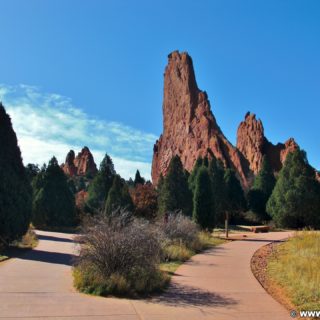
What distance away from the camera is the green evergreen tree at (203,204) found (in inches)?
1077

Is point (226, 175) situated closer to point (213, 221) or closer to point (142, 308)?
point (213, 221)

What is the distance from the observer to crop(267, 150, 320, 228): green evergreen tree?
36.1 m

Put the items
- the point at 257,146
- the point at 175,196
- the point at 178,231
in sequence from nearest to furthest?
the point at 178,231
the point at 175,196
the point at 257,146

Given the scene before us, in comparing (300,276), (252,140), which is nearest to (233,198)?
(300,276)

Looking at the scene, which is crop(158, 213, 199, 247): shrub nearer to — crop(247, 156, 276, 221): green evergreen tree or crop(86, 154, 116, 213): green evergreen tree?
crop(86, 154, 116, 213): green evergreen tree

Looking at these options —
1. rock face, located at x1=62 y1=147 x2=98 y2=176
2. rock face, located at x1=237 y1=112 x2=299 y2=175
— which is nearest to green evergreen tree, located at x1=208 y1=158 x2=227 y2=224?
rock face, located at x1=237 y1=112 x2=299 y2=175

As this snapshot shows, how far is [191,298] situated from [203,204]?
18.5 metres

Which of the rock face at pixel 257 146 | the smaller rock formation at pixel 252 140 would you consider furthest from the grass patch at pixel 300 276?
the smaller rock formation at pixel 252 140

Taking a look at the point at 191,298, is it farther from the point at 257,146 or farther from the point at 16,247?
the point at 257,146

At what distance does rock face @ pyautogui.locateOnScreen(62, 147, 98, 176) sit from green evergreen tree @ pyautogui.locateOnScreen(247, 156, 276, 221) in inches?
3363

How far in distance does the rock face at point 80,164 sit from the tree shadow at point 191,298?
4737 inches

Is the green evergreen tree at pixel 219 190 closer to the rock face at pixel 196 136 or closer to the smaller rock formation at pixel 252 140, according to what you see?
the rock face at pixel 196 136

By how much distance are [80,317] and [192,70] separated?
341ft

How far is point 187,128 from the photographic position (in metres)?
103
